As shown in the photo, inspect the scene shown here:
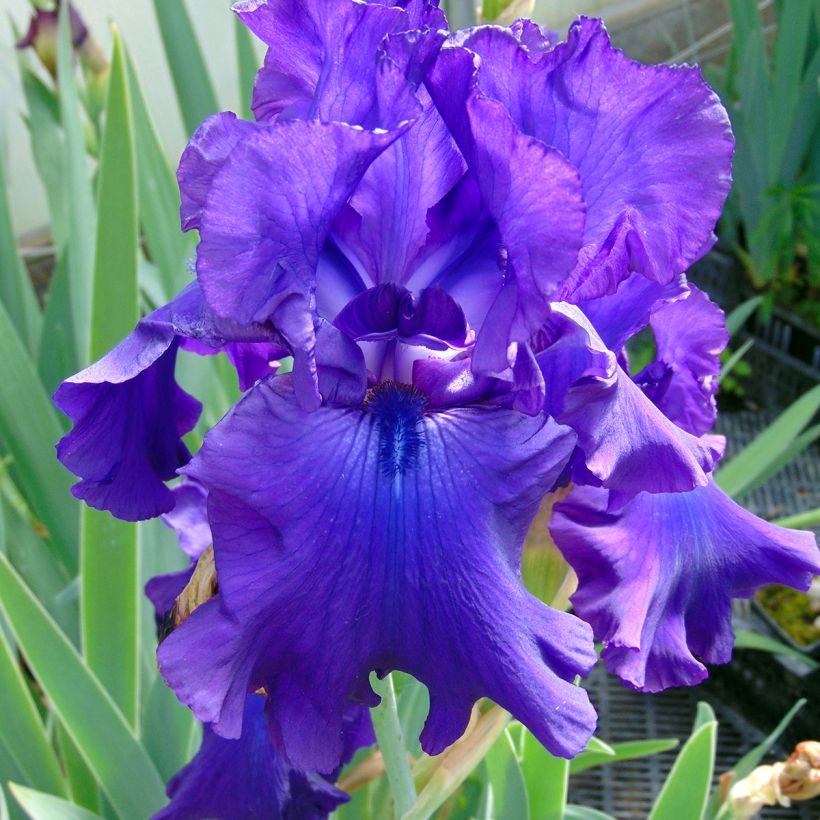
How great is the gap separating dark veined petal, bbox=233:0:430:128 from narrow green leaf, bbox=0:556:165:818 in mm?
422

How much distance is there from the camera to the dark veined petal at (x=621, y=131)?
46cm

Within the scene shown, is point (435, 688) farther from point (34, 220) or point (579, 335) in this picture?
point (34, 220)

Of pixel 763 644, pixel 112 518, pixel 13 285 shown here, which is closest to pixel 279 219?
pixel 112 518

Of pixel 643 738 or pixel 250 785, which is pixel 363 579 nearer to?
pixel 250 785

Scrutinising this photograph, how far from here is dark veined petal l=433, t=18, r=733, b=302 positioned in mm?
464

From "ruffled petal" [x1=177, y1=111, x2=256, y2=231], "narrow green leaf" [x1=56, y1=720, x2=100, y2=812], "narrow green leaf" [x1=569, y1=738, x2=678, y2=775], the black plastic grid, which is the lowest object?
the black plastic grid

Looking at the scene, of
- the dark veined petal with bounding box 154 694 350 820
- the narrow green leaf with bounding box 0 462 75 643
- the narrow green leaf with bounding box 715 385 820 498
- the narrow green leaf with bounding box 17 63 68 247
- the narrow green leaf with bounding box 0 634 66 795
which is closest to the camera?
the dark veined petal with bounding box 154 694 350 820

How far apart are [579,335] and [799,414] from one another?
0.80 metres

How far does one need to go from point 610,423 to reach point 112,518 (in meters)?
0.45

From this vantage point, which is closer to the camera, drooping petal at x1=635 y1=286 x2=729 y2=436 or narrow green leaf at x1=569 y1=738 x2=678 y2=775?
drooping petal at x1=635 y1=286 x2=729 y2=436

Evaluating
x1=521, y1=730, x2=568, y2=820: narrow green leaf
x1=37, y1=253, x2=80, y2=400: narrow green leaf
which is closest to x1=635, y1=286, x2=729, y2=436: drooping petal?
x1=521, y1=730, x2=568, y2=820: narrow green leaf

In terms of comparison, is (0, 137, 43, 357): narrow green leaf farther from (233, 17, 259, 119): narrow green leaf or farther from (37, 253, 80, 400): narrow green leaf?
(233, 17, 259, 119): narrow green leaf

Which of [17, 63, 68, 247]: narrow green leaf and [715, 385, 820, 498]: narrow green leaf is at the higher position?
[17, 63, 68, 247]: narrow green leaf

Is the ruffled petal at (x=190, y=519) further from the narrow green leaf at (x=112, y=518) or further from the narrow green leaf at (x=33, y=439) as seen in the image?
the narrow green leaf at (x=33, y=439)
